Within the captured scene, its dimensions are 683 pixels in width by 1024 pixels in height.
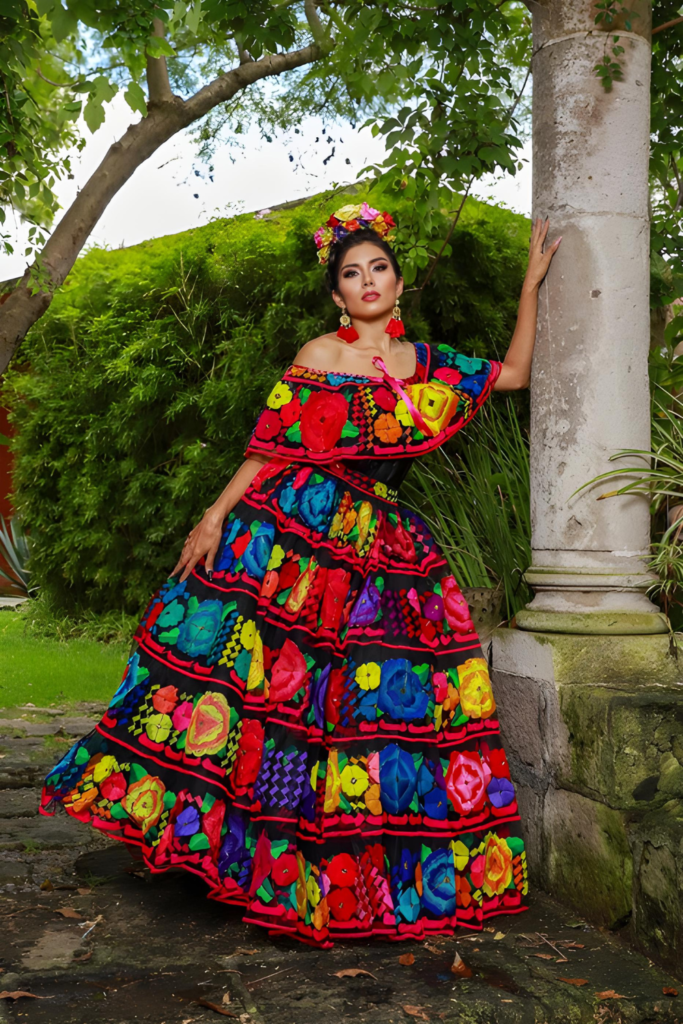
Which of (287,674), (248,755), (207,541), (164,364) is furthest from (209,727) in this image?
(164,364)

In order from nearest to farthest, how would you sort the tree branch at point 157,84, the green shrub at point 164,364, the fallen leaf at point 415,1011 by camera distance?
1. the fallen leaf at point 415,1011
2. the tree branch at point 157,84
3. the green shrub at point 164,364

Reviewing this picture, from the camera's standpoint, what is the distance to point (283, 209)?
26.4 ft

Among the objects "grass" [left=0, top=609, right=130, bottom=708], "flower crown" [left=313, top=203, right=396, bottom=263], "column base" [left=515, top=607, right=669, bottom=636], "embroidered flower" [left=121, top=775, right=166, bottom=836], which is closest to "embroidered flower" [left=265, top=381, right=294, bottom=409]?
"flower crown" [left=313, top=203, right=396, bottom=263]

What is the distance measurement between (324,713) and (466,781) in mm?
395

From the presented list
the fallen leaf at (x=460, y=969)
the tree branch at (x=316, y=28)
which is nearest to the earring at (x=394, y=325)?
the fallen leaf at (x=460, y=969)

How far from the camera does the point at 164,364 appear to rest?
7172mm

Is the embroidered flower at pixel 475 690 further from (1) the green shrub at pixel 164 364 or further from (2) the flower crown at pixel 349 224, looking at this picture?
(1) the green shrub at pixel 164 364

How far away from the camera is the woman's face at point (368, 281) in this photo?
2.71 metres

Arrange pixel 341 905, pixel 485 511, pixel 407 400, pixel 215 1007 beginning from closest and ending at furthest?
pixel 215 1007 → pixel 341 905 → pixel 407 400 → pixel 485 511

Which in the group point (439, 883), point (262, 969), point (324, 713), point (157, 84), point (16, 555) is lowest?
point (262, 969)

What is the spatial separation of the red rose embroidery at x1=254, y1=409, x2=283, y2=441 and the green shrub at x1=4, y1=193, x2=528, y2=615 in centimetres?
281

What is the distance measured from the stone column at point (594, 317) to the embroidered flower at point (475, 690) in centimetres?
20

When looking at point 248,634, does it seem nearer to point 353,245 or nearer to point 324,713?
point 324,713

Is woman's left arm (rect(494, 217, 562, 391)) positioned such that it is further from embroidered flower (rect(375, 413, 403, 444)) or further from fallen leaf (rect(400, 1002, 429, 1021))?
fallen leaf (rect(400, 1002, 429, 1021))
